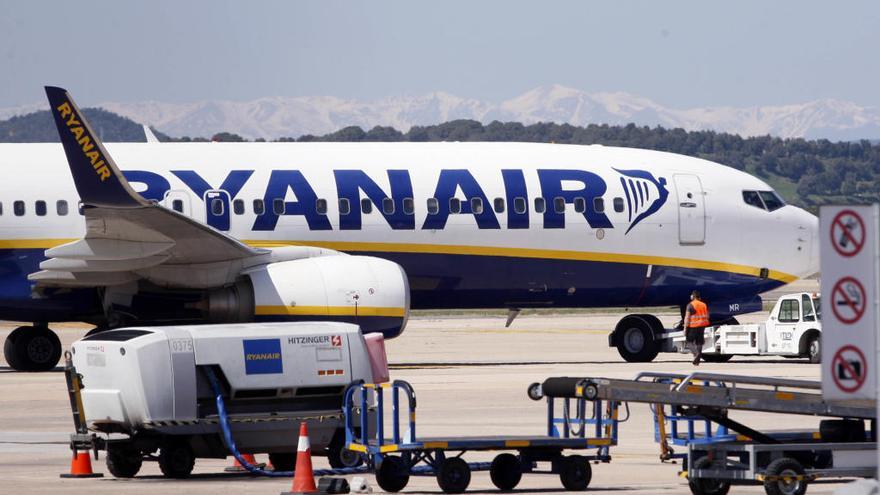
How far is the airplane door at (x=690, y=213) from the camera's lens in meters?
32.4

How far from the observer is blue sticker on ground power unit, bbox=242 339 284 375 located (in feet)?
54.0

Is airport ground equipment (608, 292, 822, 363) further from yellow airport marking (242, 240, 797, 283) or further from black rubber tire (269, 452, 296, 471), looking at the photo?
black rubber tire (269, 452, 296, 471)

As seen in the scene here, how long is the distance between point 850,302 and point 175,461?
339 inches

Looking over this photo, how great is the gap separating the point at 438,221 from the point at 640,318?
4.89m

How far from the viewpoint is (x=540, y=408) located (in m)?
23.0

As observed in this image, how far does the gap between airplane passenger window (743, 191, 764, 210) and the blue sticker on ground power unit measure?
1844cm

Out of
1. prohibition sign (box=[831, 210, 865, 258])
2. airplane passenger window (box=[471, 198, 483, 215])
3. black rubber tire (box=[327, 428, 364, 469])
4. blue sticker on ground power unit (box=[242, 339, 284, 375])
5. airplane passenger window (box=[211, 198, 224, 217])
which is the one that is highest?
prohibition sign (box=[831, 210, 865, 258])

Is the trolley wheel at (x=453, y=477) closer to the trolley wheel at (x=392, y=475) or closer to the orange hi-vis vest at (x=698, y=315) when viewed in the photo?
the trolley wheel at (x=392, y=475)

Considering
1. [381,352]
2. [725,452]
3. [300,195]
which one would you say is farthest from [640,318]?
[725,452]

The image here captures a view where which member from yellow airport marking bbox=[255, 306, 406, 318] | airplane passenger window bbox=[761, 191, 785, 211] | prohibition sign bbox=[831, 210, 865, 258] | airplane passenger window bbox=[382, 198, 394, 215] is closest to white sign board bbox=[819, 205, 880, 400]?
prohibition sign bbox=[831, 210, 865, 258]

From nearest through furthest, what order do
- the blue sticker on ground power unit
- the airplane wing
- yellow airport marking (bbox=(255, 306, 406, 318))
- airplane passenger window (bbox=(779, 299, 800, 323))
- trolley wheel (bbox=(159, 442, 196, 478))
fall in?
trolley wheel (bbox=(159, 442, 196, 478)), the blue sticker on ground power unit, the airplane wing, yellow airport marking (bbox=(255, 306, 406, 318)), airplane passenger window (bbox=(779, 299, 800, 323))

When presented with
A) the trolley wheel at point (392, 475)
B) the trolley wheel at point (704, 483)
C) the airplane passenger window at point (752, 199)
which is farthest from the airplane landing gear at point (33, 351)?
the trolley wheel at point (704, 483)

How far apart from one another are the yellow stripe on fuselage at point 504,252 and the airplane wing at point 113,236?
0.86 metres

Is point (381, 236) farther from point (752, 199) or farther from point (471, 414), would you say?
point (471, 414)
